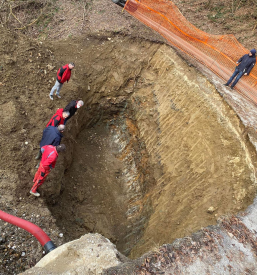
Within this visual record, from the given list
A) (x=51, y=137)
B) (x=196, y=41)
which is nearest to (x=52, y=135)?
(x=51, y=137)

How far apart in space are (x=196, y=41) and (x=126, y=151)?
6506 millimetres

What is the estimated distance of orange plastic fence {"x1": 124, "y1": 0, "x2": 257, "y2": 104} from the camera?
8.78 m

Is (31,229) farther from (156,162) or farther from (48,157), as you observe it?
(156,162)

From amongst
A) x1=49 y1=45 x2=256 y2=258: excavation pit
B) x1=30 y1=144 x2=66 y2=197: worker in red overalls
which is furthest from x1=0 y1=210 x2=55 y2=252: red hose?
x1=49 y1=45 x2=256 y2=258: excavation pit

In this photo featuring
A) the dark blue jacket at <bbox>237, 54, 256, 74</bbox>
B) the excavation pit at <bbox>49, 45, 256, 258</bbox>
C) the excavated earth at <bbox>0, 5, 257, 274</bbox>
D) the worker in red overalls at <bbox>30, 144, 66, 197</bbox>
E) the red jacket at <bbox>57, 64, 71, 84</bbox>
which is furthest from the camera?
the dark blue jacket at <bbox>237, 54, 256, 74</bbox>

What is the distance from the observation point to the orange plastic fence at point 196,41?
28.8 ft

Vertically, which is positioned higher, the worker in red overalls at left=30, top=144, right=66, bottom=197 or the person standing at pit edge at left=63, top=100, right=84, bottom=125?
the person standing at pit edge at left=63, top=100, right=84, bottom=125

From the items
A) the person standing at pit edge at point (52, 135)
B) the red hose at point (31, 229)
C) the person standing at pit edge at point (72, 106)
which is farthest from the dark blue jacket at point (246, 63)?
the red hose at point (31, 229)

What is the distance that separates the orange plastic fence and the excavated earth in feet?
3.96

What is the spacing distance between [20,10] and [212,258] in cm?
1447

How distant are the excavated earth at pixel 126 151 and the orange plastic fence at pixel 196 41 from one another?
A: 1206 mm

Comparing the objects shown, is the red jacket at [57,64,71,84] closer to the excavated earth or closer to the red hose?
the excavated earth

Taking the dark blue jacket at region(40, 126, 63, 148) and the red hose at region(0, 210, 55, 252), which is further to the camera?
the dark blue jacket at region(40, 126, 63, 148)

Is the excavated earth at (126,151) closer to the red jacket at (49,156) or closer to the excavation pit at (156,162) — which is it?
the excavation pit at (156,162)
